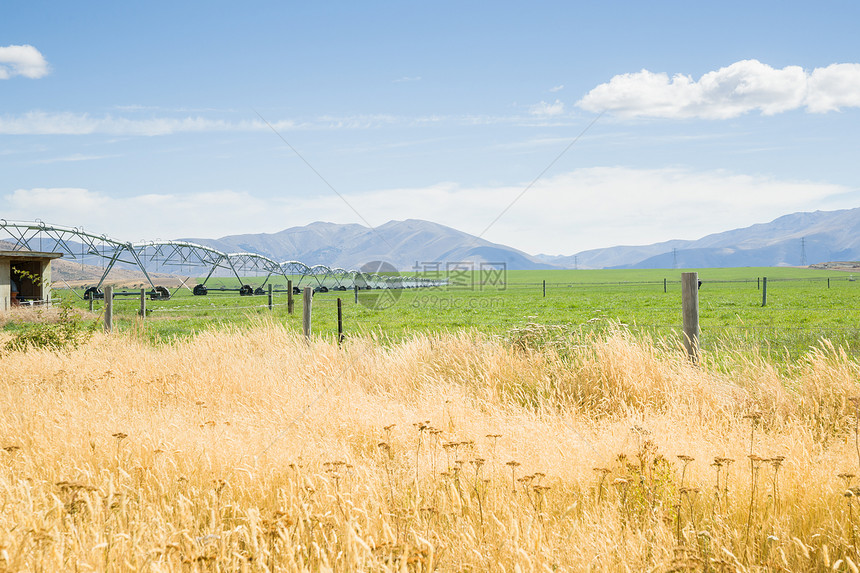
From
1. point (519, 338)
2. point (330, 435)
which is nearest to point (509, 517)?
point (330, 435)

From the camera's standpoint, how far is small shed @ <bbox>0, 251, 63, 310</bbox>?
94.3 feet

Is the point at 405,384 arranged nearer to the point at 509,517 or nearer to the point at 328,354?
the point at 328,354

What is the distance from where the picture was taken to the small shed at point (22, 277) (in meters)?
28.7

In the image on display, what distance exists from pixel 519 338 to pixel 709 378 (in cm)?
277

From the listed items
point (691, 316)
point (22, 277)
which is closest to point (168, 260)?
point (22, 277)

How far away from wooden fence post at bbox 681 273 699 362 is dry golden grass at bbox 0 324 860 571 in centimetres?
Answer: 26

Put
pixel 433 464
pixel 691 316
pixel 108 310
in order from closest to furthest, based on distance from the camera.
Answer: pixel 433 464, pixel 691 316, pixel 108 310

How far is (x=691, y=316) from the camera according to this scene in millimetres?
7977

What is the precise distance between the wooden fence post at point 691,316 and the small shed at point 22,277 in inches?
1113

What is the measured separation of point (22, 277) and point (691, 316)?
3249 centimetres

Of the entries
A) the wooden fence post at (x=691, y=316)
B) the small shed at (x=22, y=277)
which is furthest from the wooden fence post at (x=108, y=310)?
the small shed at (x=22, y=277)

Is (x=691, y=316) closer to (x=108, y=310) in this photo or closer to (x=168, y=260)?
(x=108, y=310)

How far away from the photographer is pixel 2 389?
8.10m

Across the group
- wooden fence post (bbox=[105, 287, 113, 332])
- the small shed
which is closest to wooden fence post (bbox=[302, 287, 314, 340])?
wooden fence post (bbox=[105, 287, 113, 332])
